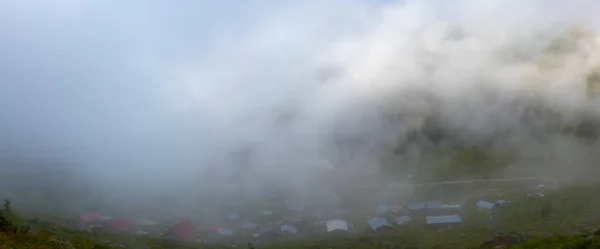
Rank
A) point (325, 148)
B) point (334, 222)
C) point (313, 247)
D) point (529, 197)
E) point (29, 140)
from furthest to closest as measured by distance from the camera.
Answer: point (325, 148), point (29, 140), point (529, 197), point (334, 222), point (313, 247)

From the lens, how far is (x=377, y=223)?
77125 millimetres

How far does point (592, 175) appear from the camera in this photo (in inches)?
3797

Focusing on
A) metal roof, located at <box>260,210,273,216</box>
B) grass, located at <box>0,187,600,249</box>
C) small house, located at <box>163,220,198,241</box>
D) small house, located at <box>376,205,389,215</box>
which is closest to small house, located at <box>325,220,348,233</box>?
grass, located at <box>0,187,600,249</box>

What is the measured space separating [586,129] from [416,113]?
134 feet

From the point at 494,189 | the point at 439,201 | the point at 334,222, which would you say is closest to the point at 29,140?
the point at 334,222

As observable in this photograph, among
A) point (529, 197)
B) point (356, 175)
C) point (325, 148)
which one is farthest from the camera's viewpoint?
point (325, 148)

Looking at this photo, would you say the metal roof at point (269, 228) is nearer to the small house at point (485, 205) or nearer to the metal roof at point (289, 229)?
the metal roof at point (289, 229)

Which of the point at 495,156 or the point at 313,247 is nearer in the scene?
the point at 313,247

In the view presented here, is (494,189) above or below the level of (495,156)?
below

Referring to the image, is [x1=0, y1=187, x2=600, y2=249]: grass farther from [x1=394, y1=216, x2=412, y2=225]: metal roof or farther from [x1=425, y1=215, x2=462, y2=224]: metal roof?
[x1=394, y1=216, x2=412, y2=225]: metal roof

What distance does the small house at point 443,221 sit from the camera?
7538 centimetres

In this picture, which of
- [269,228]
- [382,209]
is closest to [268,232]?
[269,228]

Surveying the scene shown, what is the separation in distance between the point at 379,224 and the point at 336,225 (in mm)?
6841

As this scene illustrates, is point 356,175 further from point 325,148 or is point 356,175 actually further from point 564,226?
point 564,226
